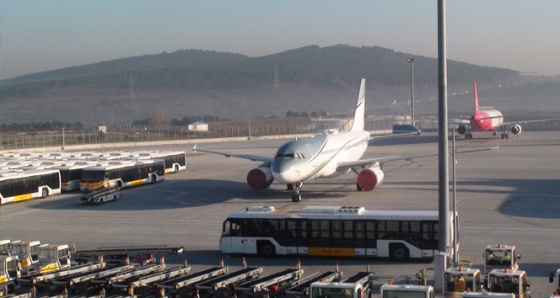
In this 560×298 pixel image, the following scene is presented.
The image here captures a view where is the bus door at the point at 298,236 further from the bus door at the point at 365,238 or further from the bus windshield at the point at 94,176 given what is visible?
the bus windshield at the point at 94,176

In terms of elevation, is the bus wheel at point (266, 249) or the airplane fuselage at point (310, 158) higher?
the airplane fuselage at point (310, 158)

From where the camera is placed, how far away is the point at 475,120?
107 meters

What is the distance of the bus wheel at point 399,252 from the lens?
2930 cm

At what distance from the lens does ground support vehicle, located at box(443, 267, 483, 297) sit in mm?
22125

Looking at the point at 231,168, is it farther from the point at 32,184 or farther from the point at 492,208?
the point at 492,208

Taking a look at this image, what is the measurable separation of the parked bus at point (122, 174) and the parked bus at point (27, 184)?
6.49 ft

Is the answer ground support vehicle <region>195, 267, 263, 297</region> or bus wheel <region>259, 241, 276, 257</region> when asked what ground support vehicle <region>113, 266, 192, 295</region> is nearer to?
ground support vehicle <region>195, 267, 263, 297</region>

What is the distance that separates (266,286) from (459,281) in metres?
5.63

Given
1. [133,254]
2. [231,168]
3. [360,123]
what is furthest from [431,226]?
[231,168]

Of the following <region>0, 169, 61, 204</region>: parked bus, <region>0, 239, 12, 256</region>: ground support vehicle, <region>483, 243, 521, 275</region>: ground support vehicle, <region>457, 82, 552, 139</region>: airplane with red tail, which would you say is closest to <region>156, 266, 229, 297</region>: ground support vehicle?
<region>0, 239, 12, 256</region>: ground support vehicle

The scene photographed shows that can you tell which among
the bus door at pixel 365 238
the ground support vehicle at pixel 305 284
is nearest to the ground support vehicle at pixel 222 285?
the ground support vehicle at pixel 305 284

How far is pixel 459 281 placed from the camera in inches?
875

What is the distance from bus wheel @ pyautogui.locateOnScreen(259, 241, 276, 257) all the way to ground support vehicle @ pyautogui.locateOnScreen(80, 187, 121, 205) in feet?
62.6

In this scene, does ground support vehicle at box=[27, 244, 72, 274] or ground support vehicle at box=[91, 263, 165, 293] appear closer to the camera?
ground support vehicle at box=[91, 263, 165, 293]
